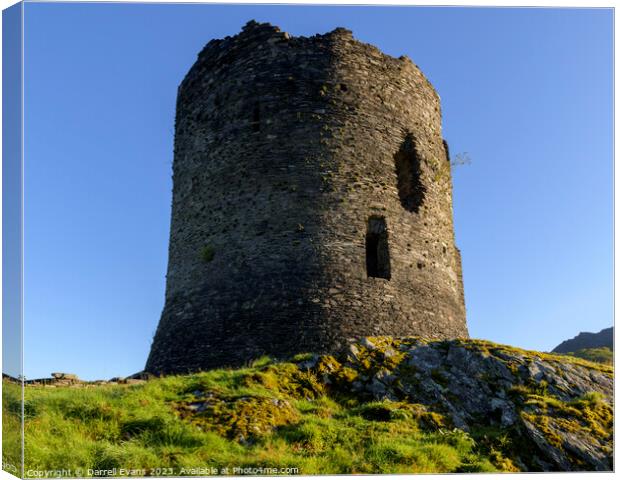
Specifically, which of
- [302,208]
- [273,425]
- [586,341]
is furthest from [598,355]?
[586,341]

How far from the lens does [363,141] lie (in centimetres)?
1211

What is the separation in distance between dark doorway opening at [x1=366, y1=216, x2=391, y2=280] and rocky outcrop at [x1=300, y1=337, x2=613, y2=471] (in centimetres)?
179

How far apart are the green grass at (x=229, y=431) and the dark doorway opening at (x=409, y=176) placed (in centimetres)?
498

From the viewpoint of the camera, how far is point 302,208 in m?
11.4

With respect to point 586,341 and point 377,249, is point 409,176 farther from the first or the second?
point 586,341

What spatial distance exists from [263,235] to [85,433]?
5.32 metres

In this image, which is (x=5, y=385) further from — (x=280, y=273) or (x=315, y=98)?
(x=315, y=98)

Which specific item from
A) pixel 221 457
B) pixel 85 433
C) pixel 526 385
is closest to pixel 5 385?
pixel 85 433

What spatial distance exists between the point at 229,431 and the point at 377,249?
218 inches

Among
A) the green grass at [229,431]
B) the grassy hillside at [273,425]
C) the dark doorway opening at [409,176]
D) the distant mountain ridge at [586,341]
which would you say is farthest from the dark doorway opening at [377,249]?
the distant mountain ridge at [586,341]

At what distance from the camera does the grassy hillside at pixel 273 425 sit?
623cm

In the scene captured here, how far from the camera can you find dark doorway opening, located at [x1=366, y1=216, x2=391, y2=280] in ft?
38.2

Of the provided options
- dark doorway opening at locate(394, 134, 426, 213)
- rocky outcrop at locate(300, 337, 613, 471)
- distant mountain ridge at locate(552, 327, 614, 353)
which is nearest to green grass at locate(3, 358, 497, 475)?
rocky outcrop at locate(300, 337, 613, 471)

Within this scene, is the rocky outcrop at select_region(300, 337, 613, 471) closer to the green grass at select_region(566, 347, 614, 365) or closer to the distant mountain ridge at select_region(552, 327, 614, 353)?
the green grass at select_region(566, 347, 614, 365)
